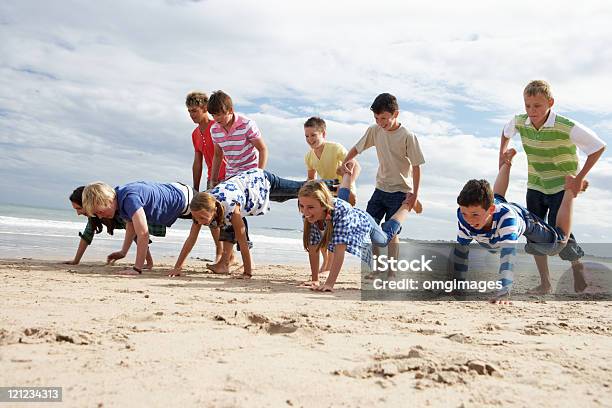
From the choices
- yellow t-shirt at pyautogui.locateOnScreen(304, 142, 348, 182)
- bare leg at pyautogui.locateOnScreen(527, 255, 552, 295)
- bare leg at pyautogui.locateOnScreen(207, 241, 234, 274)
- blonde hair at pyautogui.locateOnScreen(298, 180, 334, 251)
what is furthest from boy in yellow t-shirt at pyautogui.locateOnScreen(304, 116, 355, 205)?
bare leg at pyautogui.locateOnScreen(527, 255, 552, 295)

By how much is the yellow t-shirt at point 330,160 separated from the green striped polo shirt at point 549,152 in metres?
1.96

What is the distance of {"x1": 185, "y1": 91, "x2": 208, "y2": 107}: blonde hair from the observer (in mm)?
6152

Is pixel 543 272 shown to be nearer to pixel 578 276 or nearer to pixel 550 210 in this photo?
pixel 578 276

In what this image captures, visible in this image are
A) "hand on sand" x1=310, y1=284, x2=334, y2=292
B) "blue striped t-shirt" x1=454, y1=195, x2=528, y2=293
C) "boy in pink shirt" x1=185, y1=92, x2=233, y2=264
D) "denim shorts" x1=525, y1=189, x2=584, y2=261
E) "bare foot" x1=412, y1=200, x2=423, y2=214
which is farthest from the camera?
"boy in pink shirt" x1=185, y1=92, x2=233, y2=264

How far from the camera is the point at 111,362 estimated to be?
2.12 m

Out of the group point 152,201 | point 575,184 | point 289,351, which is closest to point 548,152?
point 575,184

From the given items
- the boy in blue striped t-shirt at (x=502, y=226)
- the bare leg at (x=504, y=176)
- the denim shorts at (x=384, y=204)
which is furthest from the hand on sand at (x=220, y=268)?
the bare leg at (x=504, y=176)

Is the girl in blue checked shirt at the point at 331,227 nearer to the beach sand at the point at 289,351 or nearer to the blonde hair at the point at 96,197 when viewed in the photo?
the beach sand at the point at 289,351

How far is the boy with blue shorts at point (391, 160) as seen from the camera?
18.2 feet

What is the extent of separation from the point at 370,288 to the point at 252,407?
3.55m

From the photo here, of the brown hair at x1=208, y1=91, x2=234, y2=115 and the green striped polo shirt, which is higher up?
the brown hair at x1=208, y1=91, x2=234, y2=115

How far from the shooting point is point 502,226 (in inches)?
171

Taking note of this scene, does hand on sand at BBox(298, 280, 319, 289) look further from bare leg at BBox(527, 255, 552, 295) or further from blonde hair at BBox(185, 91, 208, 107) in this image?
blonde hair at BBox(185, 91, 208, 107)

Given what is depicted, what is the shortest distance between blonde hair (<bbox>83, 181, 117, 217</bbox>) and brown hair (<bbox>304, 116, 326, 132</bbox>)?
2.33m
